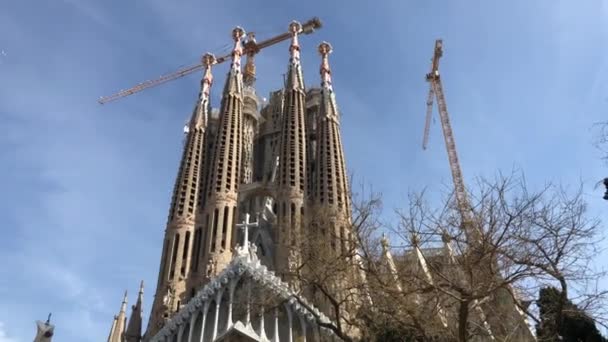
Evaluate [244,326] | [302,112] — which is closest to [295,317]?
[244,326]

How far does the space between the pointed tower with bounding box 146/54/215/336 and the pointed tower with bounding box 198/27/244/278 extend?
2.77 ft

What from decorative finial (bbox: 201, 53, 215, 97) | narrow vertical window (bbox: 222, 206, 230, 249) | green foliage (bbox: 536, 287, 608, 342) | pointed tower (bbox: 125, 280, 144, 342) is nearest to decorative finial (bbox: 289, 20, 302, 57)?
decorative finial (bbox: 201, 53, 215, 97)

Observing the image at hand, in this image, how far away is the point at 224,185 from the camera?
112ft

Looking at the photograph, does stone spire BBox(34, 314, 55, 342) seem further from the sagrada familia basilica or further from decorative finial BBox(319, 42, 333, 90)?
decorative finial BBox(319, 42, 333, 90)

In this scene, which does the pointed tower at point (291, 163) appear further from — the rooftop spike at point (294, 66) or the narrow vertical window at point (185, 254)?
the narrow vertical window at point (185, 254)

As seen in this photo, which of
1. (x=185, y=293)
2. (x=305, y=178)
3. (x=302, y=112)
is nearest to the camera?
(x=185, y=293)

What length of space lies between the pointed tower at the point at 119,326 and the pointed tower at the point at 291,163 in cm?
915

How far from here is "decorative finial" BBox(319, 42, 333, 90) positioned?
136 feet

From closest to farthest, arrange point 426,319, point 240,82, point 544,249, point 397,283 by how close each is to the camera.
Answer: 1. point 544,249
2. point 426,319
3. point 397,283
4. point 240,82

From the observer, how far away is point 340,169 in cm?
3500

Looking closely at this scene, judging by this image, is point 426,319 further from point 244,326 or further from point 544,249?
point 244,326

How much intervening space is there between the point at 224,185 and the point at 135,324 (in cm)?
927

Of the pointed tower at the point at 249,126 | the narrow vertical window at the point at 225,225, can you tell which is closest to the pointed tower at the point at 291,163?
the narrow vertical window at the point at 225,225

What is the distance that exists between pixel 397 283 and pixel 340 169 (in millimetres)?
23531
